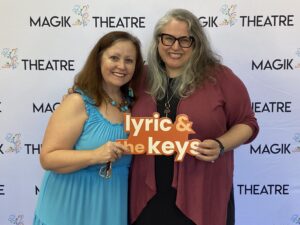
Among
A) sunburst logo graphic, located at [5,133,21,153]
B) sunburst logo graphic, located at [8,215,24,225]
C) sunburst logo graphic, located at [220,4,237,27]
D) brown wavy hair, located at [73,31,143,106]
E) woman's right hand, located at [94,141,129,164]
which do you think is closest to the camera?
woman's right hand, located at [94,141,129,164]

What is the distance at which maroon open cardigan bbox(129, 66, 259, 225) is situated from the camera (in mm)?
1481

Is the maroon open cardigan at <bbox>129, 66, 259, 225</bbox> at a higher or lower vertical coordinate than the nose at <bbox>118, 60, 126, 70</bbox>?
lower

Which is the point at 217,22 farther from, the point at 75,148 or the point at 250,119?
the point at 75,148

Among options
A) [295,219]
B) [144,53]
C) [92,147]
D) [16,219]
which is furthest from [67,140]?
[295,219]

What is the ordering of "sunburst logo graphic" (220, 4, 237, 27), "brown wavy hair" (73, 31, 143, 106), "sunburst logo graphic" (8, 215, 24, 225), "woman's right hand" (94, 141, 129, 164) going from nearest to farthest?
"woman's right hand" (94, 141, 129, 164) → "brown wavy hair" (73, 31, 143, 106) → "sunburst logo graphic" (220, 4, 237, 27) → "sunburst logo graphic" (8, 215, 24, 225)

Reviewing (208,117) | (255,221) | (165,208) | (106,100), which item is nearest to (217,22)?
(208,117)

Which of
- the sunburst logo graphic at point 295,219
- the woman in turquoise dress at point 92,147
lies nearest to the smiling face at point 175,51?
the woman in turquoise dress at point 92,147

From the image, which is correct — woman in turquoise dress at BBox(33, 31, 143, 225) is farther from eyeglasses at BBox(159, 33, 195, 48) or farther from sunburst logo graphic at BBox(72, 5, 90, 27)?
sunburst logo graphic at BBox(72, 5, 90, 27)

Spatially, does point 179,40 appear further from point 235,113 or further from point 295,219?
point 295,219

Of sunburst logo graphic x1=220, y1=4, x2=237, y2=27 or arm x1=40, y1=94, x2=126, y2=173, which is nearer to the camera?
arm x1=40, y1=94, x2=126, y2=173

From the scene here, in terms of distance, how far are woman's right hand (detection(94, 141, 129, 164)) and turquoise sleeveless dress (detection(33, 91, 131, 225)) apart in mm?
72

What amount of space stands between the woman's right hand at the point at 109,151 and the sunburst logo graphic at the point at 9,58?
3.37 ft

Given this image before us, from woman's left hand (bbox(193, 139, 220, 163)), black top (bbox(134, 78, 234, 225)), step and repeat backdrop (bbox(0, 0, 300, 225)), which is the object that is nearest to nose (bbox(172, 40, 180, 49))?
black top (bbox(134, 78, 234, 225))

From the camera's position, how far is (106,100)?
1.48m
